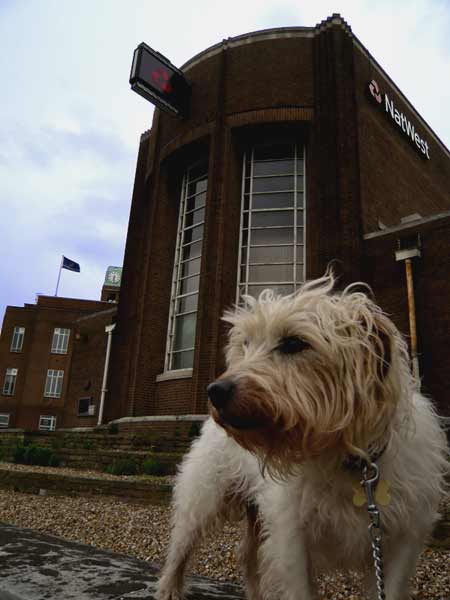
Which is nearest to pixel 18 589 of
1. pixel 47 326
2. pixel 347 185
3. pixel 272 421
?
pixel 272 421

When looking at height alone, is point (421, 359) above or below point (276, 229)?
below

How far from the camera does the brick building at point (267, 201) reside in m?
13.4

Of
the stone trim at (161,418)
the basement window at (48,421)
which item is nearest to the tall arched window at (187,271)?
the stone trim at (161,418)

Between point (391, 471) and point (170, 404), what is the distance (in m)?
12.9

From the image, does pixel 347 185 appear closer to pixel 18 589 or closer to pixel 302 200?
pixel 302 200

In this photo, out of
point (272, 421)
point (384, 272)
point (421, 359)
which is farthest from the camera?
point (384, 272)

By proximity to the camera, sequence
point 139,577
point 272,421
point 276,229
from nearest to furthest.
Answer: point 272,421
point 139,577
point 276,229

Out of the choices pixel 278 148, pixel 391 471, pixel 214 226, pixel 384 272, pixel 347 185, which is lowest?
pixel 391 471

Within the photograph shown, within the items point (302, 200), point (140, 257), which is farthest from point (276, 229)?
point (140, 257)

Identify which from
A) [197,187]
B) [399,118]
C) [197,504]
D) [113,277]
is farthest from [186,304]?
[113,277]

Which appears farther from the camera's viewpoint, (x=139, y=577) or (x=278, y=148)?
(x=278, y=148)

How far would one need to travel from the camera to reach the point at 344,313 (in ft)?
5.95

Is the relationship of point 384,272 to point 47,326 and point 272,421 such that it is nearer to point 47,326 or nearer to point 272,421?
point 272,421

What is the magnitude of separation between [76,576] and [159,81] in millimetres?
16479
